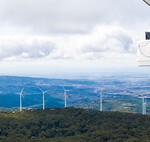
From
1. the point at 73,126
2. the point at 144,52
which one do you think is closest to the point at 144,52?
the point at 144,52

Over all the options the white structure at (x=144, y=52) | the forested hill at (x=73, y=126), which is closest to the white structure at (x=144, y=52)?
the white structure at (x=144, y=52)

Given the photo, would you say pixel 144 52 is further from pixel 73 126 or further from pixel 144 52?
pixel 73 126

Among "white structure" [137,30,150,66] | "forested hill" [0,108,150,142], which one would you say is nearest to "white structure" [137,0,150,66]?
"white structure" [137,30,150,66]

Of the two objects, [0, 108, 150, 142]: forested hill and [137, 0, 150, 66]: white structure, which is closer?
[137, 0, 150, 66]: white structure

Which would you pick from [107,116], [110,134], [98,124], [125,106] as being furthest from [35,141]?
[125,106]

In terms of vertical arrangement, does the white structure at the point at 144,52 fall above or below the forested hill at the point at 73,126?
above

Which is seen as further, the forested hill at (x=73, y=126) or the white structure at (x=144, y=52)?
the forested hill at (x=73, y=126)

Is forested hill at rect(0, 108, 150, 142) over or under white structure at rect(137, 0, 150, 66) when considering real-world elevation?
under

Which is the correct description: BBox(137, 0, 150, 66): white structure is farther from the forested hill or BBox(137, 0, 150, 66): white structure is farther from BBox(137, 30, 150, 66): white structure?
the forested hill

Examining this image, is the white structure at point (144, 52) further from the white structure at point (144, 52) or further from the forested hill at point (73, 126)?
the forested hill at point (73, 126)

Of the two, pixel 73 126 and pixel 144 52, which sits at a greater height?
A: pixel 144 52
